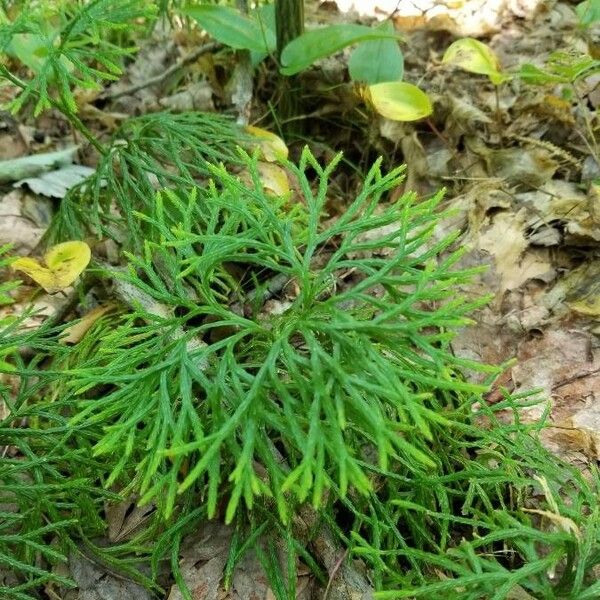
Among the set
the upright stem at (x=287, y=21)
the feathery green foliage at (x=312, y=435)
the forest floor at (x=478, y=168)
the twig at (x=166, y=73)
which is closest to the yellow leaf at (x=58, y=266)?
the forest floor at (x=478, y=168)

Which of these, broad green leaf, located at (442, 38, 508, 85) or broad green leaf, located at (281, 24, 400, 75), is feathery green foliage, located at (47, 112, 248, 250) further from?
broad green leaf, located at (442, 38, 508, 85)

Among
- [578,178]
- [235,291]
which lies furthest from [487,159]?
[235,291]

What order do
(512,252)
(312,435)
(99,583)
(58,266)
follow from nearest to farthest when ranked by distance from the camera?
(312,435)
(99,583)
(58,266)
(512,252)

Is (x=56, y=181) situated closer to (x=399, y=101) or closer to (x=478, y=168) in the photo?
(x=399, y=101)

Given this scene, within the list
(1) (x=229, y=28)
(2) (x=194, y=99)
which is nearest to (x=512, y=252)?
(1) (x=229, y=28)

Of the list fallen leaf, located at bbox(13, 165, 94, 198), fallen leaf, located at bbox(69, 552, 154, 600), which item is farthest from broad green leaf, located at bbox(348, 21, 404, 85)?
fallen leaf, located at bbox(69, 552, 154, 600)

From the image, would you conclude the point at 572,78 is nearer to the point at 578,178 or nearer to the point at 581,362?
the point at 578,178
